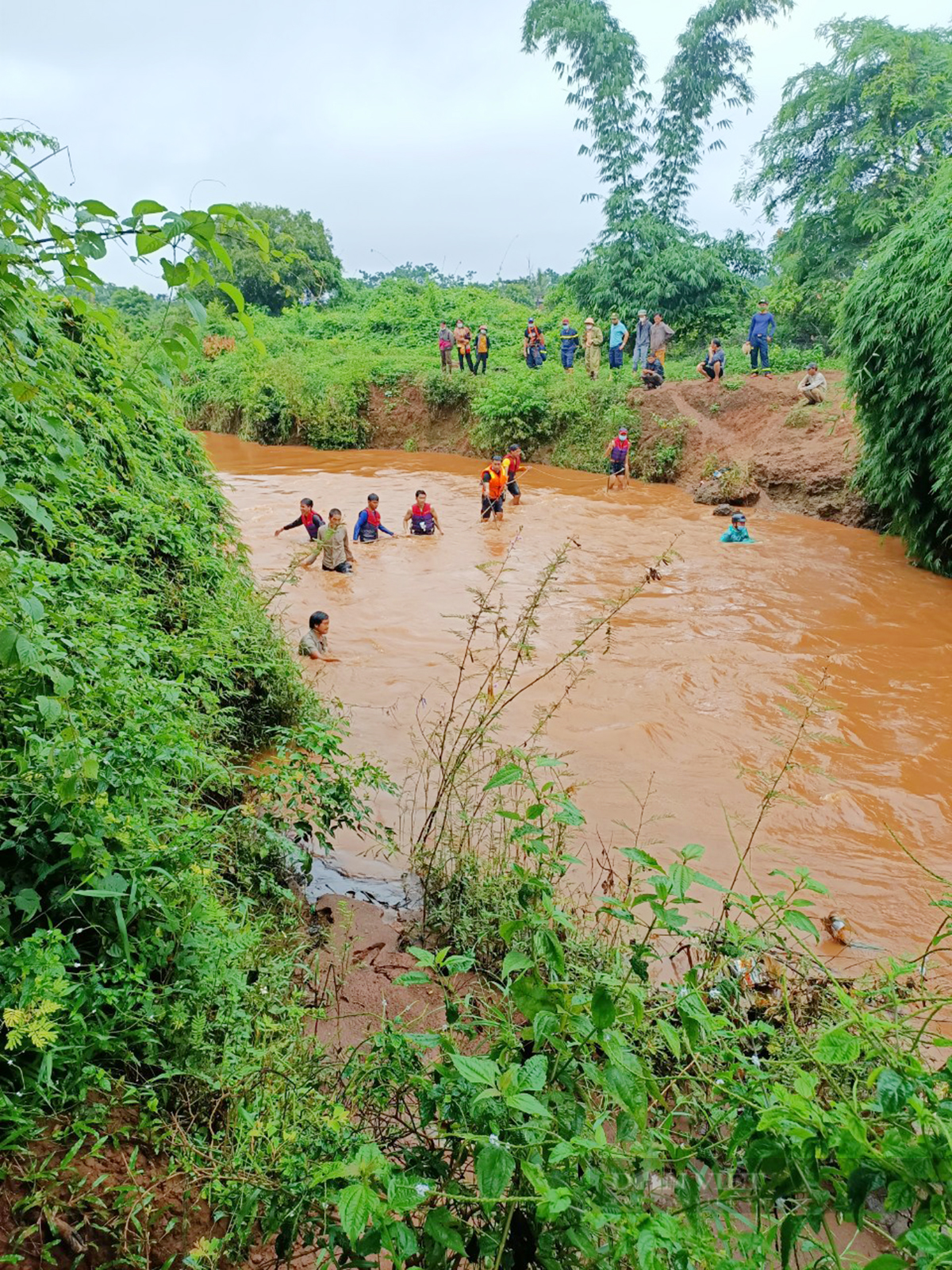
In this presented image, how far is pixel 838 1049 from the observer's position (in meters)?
1.50

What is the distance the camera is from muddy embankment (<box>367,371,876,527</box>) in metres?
14.0

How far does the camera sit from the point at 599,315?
2284 cm

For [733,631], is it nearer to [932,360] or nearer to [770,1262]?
[932,360]

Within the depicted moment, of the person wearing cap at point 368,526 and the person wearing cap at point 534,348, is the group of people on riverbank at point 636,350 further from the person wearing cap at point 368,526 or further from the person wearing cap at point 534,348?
the person wearing cap at point 368,526

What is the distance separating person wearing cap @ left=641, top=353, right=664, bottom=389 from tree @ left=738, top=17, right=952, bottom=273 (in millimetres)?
5167

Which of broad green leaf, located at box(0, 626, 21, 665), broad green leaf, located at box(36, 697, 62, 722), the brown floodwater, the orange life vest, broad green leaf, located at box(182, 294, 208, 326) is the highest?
broad green leaf, located at box(182, 294, 208, 326)

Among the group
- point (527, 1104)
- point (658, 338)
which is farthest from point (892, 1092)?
point (658, 338)

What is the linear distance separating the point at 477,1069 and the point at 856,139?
23224 millimetres

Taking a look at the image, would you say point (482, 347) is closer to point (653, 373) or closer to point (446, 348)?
point (446, 348)

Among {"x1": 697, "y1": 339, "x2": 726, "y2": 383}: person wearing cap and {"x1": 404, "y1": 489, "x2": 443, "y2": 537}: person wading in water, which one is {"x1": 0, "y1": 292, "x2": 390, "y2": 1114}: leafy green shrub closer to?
{"x1": 404, "y1": 489, "x2": 443, "y2": 537}: person wading in water

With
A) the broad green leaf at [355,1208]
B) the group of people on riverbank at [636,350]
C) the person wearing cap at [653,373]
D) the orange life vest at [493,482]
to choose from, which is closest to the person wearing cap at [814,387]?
the group of people on riverbank at [636,350]

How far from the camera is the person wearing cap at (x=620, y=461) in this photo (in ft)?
53.1

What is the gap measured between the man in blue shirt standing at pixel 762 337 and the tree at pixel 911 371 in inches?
261

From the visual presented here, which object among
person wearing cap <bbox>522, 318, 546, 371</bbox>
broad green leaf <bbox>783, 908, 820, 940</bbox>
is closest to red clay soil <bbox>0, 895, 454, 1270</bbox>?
broad green leaf <bbox>783, 908, 820, 940</bbox>
